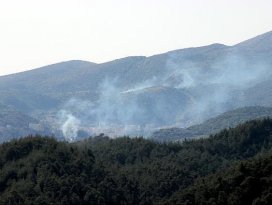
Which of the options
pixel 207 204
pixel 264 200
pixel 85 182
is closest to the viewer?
pixel 264 200

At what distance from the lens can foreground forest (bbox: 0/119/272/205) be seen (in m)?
71.4

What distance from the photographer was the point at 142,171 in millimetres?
116438

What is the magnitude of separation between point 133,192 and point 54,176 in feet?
51.5

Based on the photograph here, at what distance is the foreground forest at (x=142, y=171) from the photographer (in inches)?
2813

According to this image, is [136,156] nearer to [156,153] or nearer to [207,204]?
[156,153]

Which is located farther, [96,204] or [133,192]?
[133,192]

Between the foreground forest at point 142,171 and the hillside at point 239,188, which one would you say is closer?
the hillside at point 239,188

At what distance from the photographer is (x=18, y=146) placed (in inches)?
4286

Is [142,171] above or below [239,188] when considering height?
below

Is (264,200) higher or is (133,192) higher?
(264,200)

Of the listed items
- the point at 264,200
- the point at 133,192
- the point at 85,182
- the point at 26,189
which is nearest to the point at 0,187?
the point at 26,189

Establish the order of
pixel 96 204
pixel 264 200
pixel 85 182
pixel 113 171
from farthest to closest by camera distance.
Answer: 1. pixel 113 171
2. pixel 85 182
3. pixel 96 204
4. pixel 264 200

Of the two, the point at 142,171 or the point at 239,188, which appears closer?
the point at 239,188

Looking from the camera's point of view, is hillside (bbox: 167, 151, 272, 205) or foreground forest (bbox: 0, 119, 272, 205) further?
foreground forest (bbox: 0, 119, 272, 205)
